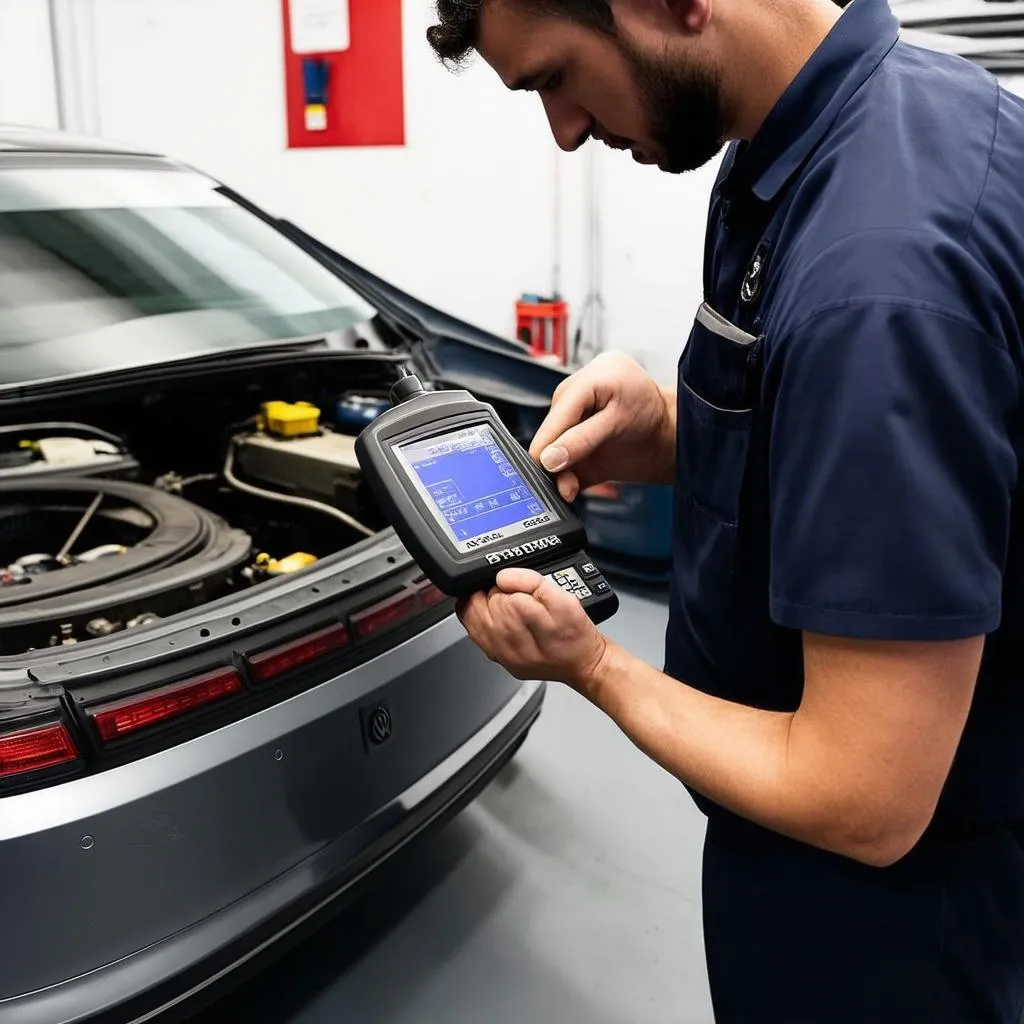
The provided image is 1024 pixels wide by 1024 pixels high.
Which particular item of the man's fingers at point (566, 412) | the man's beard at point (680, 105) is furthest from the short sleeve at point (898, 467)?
the man's fingers at point (566, 412)

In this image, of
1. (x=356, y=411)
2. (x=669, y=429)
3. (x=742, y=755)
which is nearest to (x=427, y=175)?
(x=356, y=411)

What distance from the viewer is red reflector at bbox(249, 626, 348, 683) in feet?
3.77

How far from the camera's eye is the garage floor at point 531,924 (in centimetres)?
147

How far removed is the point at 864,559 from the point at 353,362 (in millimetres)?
1495

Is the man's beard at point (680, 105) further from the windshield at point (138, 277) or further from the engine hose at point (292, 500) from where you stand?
the windshield at point (138, 277)

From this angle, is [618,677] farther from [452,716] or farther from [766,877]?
[452,716]

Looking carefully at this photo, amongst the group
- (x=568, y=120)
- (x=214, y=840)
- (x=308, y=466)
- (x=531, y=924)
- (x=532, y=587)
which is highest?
(x=568, y=120)

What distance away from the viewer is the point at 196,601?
1.36 m

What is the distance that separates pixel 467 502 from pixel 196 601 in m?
0.60

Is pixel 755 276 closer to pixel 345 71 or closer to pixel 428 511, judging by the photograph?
pixel 428 511

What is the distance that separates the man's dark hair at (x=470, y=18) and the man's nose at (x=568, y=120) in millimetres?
82

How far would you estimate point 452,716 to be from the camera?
1431mm

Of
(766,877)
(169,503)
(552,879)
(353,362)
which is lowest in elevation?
(552,879)

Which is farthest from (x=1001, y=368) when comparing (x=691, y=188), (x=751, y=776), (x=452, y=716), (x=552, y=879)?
(x=691, y=188)
